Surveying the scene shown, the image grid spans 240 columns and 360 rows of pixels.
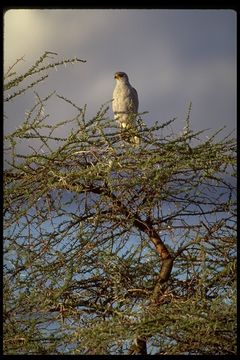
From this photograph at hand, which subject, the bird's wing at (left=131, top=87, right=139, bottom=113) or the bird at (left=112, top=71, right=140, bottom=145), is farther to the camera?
the bird's wing at (left=131, top=87, right=139, bottom=113)

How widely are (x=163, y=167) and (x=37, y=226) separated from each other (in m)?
0.37

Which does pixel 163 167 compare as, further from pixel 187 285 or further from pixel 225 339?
pixel 225 339

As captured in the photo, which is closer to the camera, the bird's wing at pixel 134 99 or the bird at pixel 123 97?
the bird at pixel 123 97

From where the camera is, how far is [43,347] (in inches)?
58.1

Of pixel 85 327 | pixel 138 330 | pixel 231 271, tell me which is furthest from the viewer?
pixel 231 271

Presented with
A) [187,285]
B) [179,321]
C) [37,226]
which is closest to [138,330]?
[179,321]

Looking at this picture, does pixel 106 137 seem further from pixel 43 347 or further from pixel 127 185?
pixel 43 347

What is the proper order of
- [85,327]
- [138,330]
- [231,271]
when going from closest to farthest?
[138,330] → [85,327] → [231,271]

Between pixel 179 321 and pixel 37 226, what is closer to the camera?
pixel 179 321

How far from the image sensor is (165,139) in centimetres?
167

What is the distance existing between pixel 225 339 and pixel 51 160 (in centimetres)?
62

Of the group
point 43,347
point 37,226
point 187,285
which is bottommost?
point 43,347

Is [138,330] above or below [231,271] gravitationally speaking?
below

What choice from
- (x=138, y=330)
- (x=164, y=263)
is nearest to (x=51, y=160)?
(x=164, y=263)
